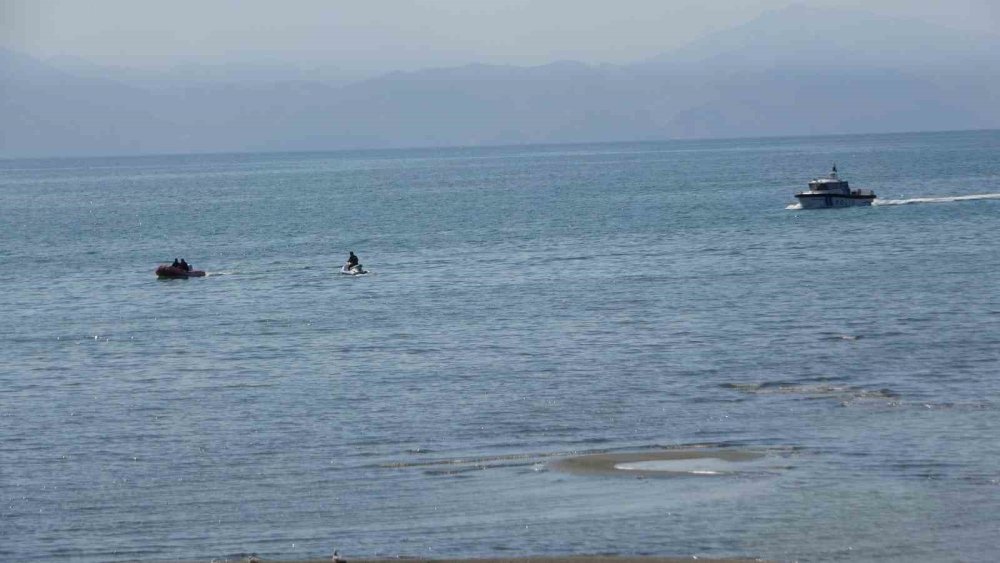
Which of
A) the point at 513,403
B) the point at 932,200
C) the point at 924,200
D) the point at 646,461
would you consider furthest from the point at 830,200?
the point at 646,461

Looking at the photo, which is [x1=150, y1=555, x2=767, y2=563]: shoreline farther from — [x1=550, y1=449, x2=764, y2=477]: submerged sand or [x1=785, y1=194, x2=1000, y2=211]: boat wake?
[x1=785, y1=194, x2=1000, y2=211]: boat wake

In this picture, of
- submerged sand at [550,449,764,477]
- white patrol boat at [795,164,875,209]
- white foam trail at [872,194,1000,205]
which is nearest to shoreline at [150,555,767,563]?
submerged sand at [550,449,764,477]

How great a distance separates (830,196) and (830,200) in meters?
0.37

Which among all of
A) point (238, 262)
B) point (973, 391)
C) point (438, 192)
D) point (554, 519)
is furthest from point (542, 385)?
point (438, 192)

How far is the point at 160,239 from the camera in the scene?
358ft

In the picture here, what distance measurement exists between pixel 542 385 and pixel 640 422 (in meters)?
5.55

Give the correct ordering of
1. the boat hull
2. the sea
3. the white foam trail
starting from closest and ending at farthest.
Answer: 1. the sea
2. the boat hull
3. the white foam trail

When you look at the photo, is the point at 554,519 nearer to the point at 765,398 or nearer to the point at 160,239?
the point at 765,398

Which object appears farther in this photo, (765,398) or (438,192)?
(438,192)

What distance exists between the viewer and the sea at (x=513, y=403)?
2656 cm

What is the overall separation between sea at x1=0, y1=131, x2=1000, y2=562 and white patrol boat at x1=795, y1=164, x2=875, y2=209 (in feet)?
71.9

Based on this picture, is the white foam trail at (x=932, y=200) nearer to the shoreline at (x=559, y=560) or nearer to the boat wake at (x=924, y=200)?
the boat wake at (x=924, y=200)

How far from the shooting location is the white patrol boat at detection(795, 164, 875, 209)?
348 feet

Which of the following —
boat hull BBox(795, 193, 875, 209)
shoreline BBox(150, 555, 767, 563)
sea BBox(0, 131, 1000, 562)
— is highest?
shoreline BBox(150, 555, 767, 563)
